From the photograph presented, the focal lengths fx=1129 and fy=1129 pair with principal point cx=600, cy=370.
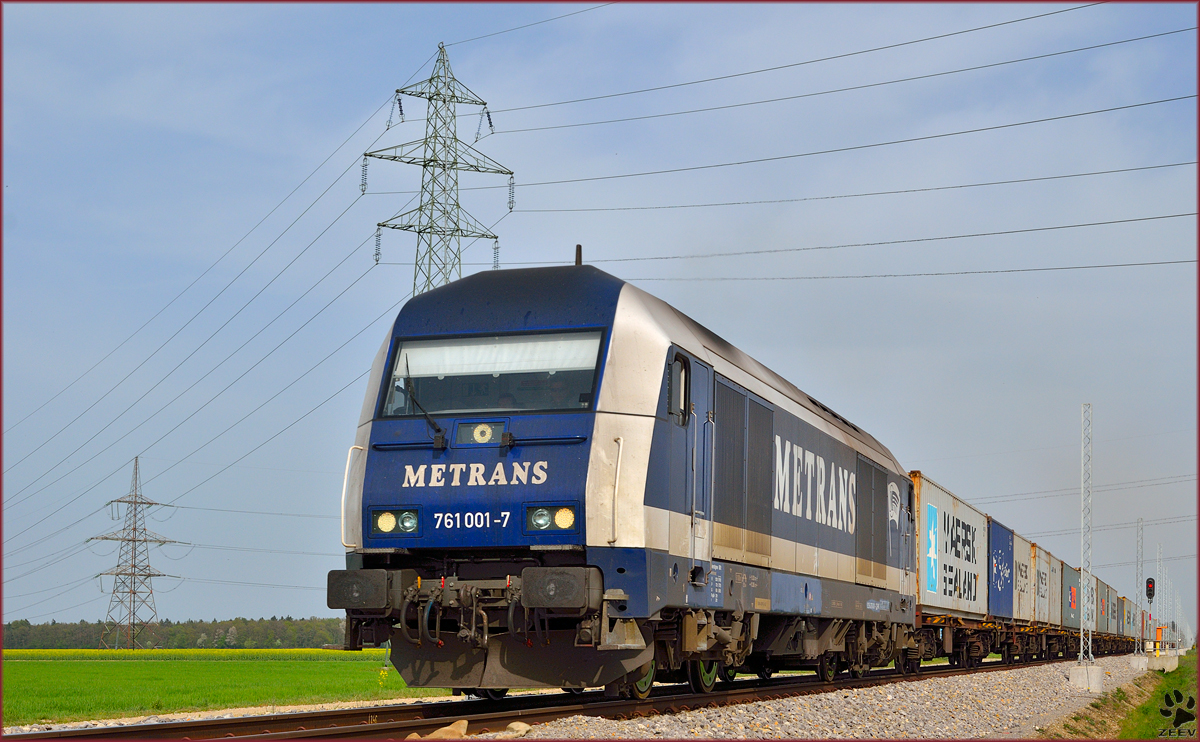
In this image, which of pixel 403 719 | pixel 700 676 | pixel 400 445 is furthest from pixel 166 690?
pixel 400 445

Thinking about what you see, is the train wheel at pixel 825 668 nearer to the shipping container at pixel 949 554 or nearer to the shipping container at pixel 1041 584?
the shipping container at pixel 949 554

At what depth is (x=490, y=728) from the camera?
35.1 ft

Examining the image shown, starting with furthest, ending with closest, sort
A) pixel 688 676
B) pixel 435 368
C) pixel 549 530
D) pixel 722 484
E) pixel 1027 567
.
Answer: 1. pixel 1027 567
2. pixel 688 676
3. pixel 722 484
4. pixel 435 368
5. pixel 549 530

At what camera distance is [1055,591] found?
44.1m

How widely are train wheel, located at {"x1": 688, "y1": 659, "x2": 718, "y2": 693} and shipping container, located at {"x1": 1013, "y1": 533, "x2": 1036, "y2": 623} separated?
2376cm

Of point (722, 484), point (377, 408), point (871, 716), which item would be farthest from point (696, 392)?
point (871, 716)

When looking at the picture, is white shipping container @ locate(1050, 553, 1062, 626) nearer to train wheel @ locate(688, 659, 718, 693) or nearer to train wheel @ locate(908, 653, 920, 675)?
train wheel @ locate(908, 653, 920, 675)

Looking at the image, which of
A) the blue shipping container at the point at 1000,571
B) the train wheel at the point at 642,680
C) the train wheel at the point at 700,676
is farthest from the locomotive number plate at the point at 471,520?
the blue shipping container at the point at 1000,571

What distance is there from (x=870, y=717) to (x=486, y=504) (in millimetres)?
5461

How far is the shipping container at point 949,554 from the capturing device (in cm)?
2533

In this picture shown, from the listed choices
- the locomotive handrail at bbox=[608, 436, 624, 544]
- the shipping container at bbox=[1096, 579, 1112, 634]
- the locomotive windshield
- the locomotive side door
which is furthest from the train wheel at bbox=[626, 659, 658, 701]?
the shipping container at bbox=[1096, 579, 1112, 634]

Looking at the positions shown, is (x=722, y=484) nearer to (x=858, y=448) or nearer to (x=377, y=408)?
(x=377, y=408)

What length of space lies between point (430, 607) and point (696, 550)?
2.97 m

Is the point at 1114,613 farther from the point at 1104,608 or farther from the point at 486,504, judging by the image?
the point at 486,504
